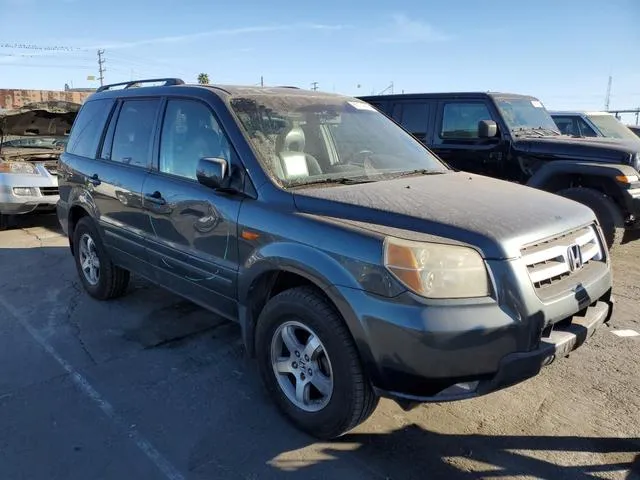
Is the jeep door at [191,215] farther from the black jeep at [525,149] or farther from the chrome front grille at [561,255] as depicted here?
the black jeep at [525,149]

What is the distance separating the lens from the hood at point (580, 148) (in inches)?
247

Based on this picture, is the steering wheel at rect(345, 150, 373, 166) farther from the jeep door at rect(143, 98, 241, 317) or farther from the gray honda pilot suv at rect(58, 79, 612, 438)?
the jeep door at rect(143, 98, 241, 317)

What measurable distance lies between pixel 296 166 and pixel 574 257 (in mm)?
1659

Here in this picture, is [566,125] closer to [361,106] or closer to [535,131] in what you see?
[535,131]

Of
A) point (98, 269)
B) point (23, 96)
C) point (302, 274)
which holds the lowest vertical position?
point (98, 269)

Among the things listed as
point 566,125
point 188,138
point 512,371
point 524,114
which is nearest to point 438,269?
point 512,371

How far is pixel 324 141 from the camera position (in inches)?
139

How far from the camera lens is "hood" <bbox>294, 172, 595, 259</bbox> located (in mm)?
2455

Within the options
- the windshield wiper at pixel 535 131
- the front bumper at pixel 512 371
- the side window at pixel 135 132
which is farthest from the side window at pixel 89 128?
the windshield wiper at pixel 535 131

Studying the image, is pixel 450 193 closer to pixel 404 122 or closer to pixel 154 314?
pixel 154 314

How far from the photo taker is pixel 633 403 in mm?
3252

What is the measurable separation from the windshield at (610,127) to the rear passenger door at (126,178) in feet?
28.6

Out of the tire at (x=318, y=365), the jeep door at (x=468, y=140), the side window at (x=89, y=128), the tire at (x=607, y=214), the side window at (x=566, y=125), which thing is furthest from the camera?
the side window at (x=566, y=125)

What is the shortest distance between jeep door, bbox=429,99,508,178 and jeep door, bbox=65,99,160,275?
4.48m
